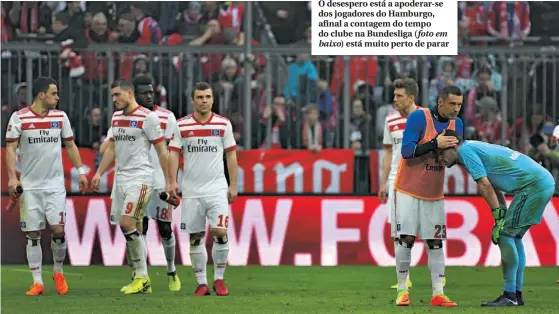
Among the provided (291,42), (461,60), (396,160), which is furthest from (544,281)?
(291,42)

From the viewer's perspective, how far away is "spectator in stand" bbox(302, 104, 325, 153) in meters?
18.6

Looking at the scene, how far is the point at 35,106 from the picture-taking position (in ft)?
47.5

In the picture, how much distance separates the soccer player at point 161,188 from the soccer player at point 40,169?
0.93m

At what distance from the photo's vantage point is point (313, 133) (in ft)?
61.3

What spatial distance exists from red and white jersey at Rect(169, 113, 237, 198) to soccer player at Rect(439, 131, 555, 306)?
274cm

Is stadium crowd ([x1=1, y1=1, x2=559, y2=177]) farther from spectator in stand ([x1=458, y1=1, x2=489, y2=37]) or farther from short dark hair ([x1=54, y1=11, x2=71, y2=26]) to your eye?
spectator in stand ([x1=458, y1=1, x2=489, y2=37])

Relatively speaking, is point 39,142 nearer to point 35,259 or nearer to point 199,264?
point 35,259

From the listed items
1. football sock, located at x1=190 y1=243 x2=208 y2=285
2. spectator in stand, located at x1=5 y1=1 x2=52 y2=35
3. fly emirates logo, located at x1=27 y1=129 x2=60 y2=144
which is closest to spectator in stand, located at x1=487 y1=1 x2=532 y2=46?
spectator in stand, located at x1=5 y1=1 x2=52 y2=35

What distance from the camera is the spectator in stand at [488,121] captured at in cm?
1858

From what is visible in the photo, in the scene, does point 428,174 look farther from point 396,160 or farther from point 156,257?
point 156,257

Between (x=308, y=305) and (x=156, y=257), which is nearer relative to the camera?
(x=308, y=305)

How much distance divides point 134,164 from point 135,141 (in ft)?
0.80

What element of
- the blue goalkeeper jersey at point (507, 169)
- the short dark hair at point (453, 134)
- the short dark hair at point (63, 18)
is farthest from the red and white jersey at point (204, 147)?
the short dark hair at point (63, 18)

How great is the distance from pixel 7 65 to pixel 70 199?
6.68 ft
